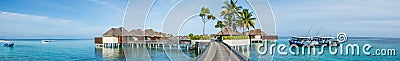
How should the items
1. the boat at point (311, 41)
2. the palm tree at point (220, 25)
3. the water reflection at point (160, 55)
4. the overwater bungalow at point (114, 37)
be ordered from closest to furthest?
the water reflection at point (160, 55)
the overwater bungalow at point (114, 37)
the boat at point (311, 41)
the palm tree at point (220, 25)

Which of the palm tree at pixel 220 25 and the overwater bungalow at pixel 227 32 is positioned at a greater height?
the palm tree at pixel 220 25

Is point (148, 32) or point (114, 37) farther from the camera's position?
point (148, 32)

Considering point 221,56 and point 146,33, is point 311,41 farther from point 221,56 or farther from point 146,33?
point 221,56

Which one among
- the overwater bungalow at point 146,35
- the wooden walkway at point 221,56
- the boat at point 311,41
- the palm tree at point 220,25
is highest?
the palm tree at point 220,25

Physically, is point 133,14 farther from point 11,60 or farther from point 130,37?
point 130,37

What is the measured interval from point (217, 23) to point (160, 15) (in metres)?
18.7

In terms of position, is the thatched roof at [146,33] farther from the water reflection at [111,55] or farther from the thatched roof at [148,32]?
the water reflection at [111,55]

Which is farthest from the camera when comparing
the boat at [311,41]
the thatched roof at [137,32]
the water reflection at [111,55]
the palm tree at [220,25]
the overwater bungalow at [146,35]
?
the palm tree at [220,25]

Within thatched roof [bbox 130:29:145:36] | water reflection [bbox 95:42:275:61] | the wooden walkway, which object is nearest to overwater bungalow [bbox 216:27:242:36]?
thatched roof [bbox 130:29:145:36]

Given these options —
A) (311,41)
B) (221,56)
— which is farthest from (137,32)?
(221,56)

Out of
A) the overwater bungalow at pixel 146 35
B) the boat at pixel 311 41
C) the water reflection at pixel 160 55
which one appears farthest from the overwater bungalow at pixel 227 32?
the water reflection at pixel 160 55

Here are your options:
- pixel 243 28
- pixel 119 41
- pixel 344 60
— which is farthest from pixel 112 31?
pixel 344 60

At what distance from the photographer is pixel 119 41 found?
23844mm

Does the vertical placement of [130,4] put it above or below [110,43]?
above
